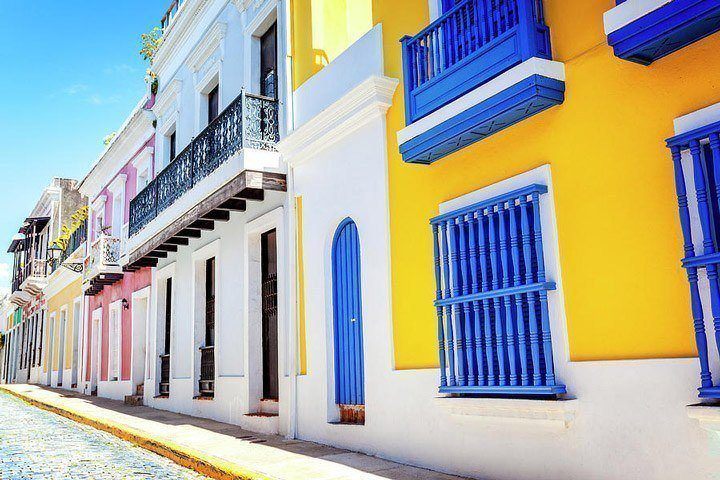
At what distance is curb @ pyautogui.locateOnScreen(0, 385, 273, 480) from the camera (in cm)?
597

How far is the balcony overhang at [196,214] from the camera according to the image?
8.81 m

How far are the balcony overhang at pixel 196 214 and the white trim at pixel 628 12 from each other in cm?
530

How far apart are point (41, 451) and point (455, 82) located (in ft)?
21.9

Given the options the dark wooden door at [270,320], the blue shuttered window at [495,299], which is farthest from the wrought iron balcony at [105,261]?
the blue shuttered window at [495,299]

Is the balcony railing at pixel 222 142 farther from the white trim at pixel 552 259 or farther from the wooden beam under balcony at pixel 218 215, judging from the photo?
the white trim at pixel 552 259

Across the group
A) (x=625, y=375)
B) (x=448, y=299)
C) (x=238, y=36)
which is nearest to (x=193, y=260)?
(x=238, y=36)

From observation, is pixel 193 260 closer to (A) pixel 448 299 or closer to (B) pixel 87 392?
(A) pixel 448 299

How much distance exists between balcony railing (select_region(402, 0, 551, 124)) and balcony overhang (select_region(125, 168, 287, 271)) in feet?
9.95

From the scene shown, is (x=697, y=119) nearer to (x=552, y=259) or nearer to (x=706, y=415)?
(x=552, y=259)

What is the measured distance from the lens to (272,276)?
980cm

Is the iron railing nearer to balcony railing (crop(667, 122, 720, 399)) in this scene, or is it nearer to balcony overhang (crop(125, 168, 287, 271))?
balcony overhang (crop(125, 168, 287, 271))

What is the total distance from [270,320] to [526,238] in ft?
18.0

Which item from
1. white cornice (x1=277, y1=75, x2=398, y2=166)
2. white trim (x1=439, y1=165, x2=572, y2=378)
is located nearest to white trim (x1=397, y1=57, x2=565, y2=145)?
white trim (x1=439, y1=165, x2=572, y2=378)

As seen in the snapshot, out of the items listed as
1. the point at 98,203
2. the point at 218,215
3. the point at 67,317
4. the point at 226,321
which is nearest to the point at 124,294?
the point at 98,203
